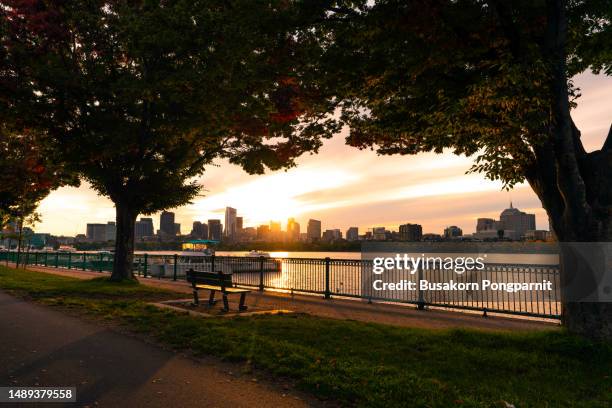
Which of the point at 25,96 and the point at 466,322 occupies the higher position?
the point at 25,96

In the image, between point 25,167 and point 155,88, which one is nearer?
point 155,88

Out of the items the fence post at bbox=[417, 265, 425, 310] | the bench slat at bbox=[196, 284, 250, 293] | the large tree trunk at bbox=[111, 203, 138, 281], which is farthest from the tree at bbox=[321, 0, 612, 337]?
the large tree trunk at bbox=[111, 203, 138, 281]

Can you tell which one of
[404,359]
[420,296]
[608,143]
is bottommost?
[404,359]

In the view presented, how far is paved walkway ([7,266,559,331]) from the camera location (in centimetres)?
1098

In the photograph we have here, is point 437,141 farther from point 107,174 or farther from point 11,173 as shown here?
point 11,173

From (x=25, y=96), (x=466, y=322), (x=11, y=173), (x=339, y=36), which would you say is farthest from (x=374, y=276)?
(x=11, y=173)

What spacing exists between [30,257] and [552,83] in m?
49.4

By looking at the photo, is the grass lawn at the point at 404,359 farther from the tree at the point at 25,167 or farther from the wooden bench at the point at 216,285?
the tree at the point at 25,167

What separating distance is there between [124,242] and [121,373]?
1688 centimetres

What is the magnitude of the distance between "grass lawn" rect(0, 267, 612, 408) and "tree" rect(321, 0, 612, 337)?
1.30 m

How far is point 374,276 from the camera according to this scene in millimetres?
15938

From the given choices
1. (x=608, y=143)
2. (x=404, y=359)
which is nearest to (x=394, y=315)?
(x=404, y=359)

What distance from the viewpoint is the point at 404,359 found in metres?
7.28

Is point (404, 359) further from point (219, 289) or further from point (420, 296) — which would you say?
point (420, 296)
